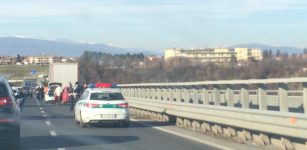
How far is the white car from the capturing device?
74.0 ft

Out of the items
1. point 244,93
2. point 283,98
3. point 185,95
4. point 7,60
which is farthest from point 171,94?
point 7,60

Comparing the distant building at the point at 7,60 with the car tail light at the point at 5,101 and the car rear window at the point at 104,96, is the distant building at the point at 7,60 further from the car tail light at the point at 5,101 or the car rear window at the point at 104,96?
the car tail light at the point at 5,101

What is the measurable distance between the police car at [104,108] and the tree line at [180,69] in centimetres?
1849

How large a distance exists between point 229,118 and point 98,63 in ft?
268

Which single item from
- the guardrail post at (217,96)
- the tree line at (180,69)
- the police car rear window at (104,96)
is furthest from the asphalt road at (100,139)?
the tree line at (180,69)

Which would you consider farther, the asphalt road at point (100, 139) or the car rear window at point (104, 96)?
the car rear window at point (104, 96)

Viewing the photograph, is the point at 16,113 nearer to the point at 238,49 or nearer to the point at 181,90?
the point at 181,90

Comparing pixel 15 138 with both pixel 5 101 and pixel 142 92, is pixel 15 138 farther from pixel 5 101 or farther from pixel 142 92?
pixel 142 92

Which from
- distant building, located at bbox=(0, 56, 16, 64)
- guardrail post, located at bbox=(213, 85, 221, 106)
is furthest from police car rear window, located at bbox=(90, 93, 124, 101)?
distant building, located at bbox=(0, 56, 16, 64)

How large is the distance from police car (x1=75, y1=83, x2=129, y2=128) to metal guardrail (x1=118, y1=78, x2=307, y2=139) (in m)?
2.06

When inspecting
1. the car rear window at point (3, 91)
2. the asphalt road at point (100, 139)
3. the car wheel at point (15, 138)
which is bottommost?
the asphalt road at point (100, 139)

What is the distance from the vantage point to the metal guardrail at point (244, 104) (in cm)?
1299

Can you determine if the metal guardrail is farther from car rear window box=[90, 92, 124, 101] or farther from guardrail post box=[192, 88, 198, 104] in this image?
car rear window box=[90, 92, 124, 101]

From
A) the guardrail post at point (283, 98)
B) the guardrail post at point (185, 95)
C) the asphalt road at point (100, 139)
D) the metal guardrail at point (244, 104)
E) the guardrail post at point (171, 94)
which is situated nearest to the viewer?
the metal guardrail at point (244, 104)
